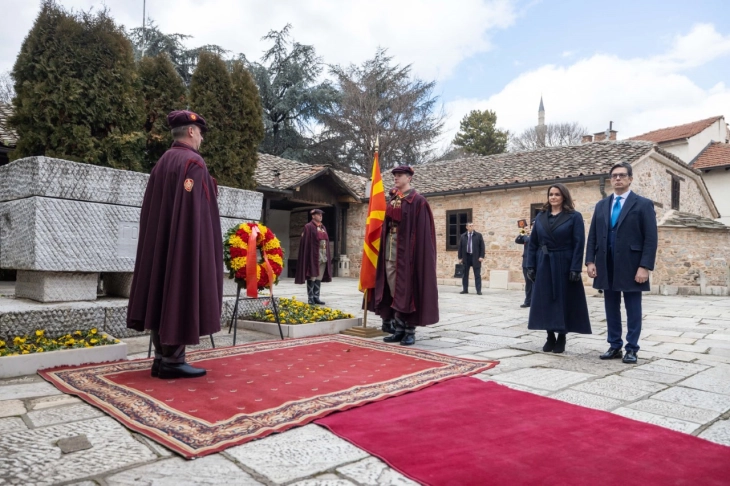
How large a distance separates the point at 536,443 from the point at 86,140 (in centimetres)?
581

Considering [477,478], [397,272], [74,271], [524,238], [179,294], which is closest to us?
[477,478]

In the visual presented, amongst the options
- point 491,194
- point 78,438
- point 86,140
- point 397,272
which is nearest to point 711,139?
point 491,194

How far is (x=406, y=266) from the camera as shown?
16.8 feet

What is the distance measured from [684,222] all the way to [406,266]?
12.5 meters

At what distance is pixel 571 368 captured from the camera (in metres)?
4.09

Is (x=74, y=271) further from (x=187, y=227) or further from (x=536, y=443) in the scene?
(x=536, y=443)

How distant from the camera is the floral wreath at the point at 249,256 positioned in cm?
500

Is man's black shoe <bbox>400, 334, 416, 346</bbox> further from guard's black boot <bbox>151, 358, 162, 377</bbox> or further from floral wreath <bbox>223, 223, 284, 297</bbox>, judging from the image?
guard's black boot <bbox>151, 358, 162, 377</bbox>

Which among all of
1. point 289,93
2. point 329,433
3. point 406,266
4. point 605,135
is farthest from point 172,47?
point 329,433

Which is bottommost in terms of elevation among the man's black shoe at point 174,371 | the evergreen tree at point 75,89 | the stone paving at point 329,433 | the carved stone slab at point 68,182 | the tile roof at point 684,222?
the stone paving at point 329,433

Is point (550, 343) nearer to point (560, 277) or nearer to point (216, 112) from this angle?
point (560, 277)

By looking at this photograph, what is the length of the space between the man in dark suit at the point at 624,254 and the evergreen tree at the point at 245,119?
18.3ft

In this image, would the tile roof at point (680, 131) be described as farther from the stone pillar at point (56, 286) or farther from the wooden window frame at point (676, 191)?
the stone pillar at point (56, 286)

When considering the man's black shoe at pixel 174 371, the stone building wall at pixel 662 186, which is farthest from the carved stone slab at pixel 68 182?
the stone building wall at pixel 662 186
